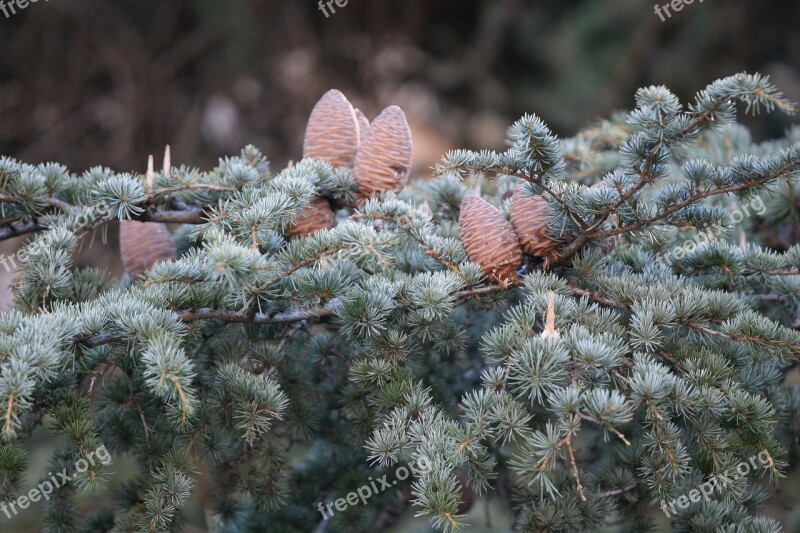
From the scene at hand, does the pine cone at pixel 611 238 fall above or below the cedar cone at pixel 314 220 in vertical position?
below

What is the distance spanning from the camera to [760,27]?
323 centimetres

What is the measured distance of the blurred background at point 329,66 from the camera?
3.31m

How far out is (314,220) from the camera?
1.01 m

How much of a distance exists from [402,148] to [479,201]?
17cm

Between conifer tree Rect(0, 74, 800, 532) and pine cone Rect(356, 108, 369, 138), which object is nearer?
conifer tree Rect(0, 74, 800, 532)

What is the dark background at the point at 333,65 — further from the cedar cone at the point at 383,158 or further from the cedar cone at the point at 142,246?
the cedar cone at the point at 142,246

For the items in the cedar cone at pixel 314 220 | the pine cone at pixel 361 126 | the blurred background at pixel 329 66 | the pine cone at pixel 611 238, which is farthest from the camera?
the blurred background at pixel 329 66

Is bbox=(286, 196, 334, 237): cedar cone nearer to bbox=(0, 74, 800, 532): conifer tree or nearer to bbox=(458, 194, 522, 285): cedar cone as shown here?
bbox=(0, 74, 800, 532): conifer tree

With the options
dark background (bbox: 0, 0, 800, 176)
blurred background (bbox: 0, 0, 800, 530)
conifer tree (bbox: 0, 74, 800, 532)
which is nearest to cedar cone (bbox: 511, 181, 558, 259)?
conifer tree (bbox: 0, 74, 800, 532)

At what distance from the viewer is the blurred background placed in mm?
3312

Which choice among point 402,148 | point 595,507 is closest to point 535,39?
point 402,148

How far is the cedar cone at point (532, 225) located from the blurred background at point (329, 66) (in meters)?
2.25

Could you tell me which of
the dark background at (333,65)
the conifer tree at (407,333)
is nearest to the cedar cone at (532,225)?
the conifer tree at (407,333)

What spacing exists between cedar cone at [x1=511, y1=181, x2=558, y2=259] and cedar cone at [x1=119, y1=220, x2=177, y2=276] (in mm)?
528
